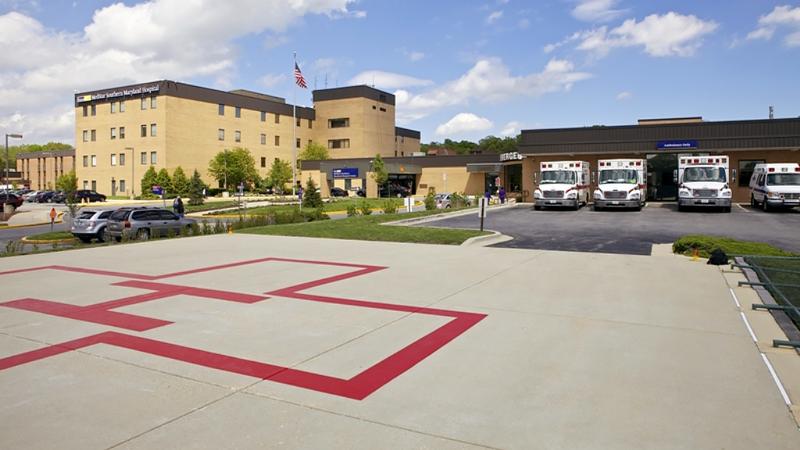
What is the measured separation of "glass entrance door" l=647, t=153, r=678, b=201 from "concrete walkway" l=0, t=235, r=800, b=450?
33121mm

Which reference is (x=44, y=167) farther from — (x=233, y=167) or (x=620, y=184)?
(x=620, y=184)

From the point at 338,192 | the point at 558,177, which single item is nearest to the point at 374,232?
the point at 558,177

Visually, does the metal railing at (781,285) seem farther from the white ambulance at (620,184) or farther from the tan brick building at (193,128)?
the tan brick building at (193,128)

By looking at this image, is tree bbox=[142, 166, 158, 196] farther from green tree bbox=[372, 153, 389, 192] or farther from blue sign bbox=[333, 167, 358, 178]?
green tree bbox=[372, 153, 389, 192]

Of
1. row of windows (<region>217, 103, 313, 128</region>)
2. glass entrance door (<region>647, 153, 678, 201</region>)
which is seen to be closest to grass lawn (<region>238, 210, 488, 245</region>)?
glass entrance door (<region>647, 153, 678, 201</region>)

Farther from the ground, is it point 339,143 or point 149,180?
point 339,143

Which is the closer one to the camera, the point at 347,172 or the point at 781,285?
the point at 781,285

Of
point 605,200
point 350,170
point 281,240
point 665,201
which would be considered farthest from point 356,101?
point 281,240

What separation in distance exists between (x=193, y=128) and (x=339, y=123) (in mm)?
26809

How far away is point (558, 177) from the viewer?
3353 cm

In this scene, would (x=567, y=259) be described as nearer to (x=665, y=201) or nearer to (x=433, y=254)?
(x=433, y=254)

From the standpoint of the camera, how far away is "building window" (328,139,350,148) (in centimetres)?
9550

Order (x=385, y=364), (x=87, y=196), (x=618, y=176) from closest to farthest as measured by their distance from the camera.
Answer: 1. (x=385, y=364)
2. (x=618, y=176)
3. (x=87, y=196)

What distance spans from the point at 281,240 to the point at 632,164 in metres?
21.6
